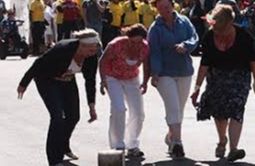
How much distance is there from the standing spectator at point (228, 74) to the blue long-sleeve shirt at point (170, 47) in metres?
0.29

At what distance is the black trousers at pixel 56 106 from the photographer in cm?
937

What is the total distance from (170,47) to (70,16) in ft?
51.5

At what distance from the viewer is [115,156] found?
730cm

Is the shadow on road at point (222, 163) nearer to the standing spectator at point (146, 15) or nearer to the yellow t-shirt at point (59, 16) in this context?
the yellow t-shirt at point (59, 16)

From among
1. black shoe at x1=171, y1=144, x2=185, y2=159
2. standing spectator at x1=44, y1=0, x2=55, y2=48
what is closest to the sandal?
black shoe at x1=171, y1=144, x2=185, y2=159

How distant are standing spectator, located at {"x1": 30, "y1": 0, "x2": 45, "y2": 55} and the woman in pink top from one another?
58.6 ft

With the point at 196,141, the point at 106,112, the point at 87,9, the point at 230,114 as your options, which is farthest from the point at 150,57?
the point at 87,9

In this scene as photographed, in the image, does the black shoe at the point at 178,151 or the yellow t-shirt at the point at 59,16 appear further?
the yellow t-shirt at the point at 59,16

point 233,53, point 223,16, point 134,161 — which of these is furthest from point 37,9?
point 223,16

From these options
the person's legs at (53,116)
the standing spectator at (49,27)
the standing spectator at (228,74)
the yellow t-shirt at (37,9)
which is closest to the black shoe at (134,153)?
the standing spectator at (228,74)

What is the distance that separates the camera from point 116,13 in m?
26.9

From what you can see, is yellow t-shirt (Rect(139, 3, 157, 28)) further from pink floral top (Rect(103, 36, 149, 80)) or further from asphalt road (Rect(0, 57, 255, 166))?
pink floral top (Rect(103, 36, 149, 80))

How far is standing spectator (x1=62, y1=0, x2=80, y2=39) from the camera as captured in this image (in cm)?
2577

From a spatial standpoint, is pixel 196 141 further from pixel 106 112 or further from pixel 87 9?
pixel 87 9
